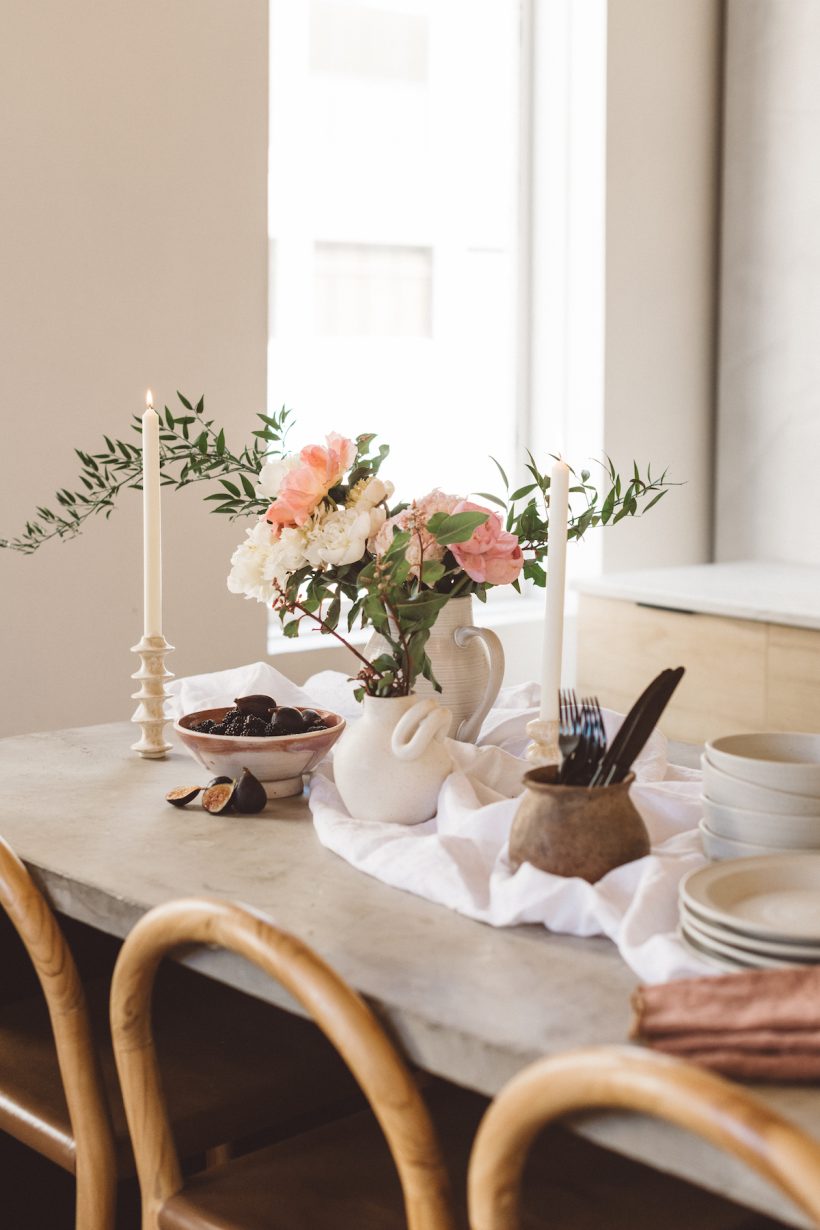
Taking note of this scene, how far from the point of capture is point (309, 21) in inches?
125

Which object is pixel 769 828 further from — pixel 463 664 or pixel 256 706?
pixel 256 706

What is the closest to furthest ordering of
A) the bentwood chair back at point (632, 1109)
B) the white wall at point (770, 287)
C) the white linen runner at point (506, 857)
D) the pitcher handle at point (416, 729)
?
1. the bentwood chair back at point (632, 1109)
2. the white linen runner at point (506, 857)
3. the pitcher handle at point (416, 729)
4. the white wall at point (770, 287)

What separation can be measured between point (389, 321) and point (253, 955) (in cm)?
263

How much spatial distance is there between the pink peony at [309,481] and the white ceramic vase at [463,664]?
0.18 meters

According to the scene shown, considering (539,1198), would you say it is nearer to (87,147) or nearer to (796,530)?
(87,147)

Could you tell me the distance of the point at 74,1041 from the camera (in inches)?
47.9

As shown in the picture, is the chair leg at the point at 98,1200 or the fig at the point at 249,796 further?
the fig at the point at 249,796

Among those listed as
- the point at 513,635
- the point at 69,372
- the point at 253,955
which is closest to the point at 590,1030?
the point at 253,955

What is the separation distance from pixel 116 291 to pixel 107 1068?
166cm

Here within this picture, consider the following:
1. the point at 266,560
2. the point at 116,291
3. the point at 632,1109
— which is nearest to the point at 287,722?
the point at 266,560

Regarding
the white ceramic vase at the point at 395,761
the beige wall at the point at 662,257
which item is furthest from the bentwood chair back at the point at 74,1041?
the beige wall at the point at 662,257

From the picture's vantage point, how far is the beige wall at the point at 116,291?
8.37 ft

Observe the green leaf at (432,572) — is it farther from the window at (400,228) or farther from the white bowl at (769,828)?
the window at (400,228)

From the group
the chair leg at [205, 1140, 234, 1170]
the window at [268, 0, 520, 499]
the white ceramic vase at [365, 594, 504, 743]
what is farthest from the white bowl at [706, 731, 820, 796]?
the window at [268, 0, 520, 499]
